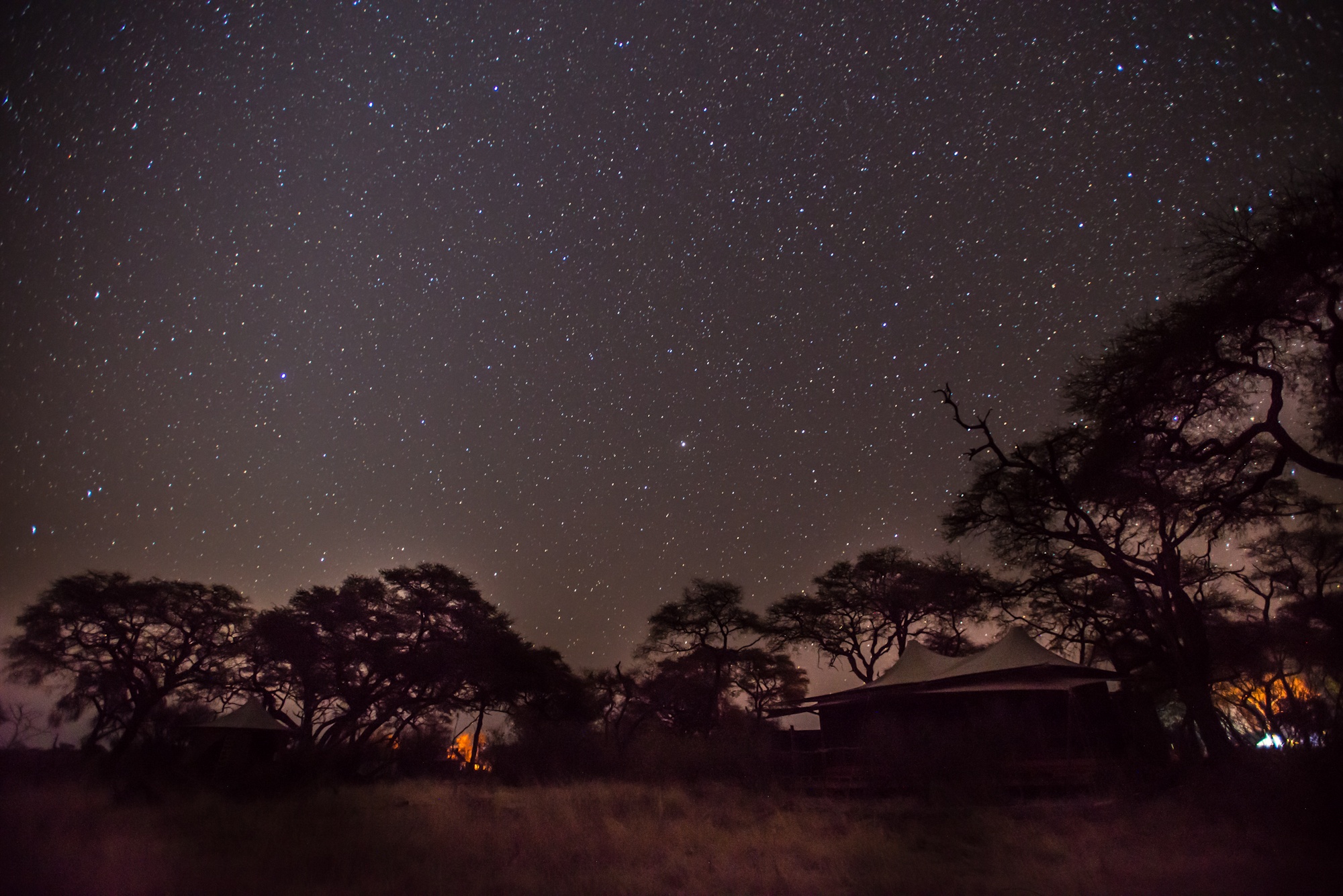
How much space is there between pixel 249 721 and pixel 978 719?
26.1 metres

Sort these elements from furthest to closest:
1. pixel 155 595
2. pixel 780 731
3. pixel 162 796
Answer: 1. pixel 155 595
2. pixel 780 731
3. pixel 162 796

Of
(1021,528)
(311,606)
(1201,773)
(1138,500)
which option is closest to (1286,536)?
(1138,500)

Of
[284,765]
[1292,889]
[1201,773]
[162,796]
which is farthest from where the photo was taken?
[284,765]

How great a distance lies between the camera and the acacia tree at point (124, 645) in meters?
28.1

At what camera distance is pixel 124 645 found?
96.2ft

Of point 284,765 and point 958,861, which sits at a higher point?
point 284,765

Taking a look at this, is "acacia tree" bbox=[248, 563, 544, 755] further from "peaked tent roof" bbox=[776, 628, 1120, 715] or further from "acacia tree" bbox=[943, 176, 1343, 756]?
"acacia tree" bbox=[943, 176, 1343, 756]

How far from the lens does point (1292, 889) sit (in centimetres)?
772

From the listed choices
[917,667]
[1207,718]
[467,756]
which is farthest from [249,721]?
[1207,718]

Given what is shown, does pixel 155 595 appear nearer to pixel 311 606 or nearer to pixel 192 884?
pixel 311 606

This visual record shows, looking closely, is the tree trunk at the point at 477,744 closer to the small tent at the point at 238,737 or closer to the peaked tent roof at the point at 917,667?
the small tent at the point at 238,737

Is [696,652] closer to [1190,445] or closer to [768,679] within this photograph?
[768,679]

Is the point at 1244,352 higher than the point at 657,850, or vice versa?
the point at 1244,352

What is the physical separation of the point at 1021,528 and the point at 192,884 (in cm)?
1773
